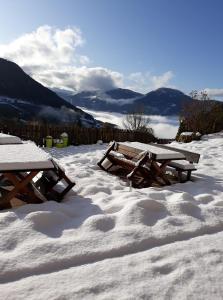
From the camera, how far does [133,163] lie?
7.18 metres

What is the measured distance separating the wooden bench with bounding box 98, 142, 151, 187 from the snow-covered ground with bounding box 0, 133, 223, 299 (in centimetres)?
160

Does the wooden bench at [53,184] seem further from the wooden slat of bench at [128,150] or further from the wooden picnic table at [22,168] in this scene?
the wooden slat of bench at [128,150]

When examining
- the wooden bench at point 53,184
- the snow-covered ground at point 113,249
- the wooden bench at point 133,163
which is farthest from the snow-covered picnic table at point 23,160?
the wooden bench at point 133,163

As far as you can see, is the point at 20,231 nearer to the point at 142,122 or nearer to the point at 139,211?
the point at 139,211

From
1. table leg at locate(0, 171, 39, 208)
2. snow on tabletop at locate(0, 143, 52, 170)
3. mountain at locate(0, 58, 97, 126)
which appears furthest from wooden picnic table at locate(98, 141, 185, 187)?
mountain at locate(0, 58, 97, 126)

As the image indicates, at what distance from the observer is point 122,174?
26.0 feet

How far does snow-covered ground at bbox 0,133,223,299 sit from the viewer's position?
110 inches

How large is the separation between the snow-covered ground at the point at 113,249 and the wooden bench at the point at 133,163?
160cm

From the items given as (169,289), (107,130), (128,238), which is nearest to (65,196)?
(128,238)

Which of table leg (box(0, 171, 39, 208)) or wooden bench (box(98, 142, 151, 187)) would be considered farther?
wooden bench (box(98, 142, 151, 187))

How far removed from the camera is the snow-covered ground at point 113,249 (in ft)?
9.13

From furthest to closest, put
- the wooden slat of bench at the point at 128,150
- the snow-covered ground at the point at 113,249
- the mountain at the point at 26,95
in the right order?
the mountain at the point at 26,95 → the wooden slat of bench at the point at 128,150 → the snow-covered ground at the point at 113,249

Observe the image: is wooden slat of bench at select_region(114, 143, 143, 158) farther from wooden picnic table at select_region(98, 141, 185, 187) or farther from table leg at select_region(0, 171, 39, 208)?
table leg at select_region(0, 171, 39, 208)

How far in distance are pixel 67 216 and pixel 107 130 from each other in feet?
43.9
